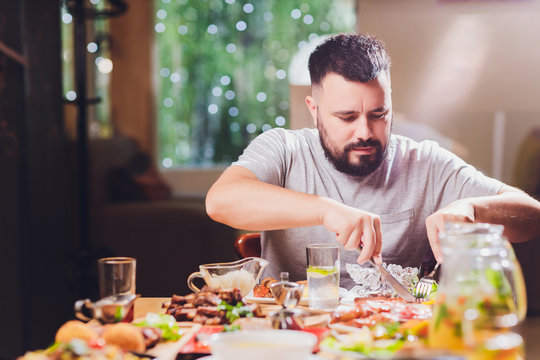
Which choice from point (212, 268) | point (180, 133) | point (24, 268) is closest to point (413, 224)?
point (212, 268)

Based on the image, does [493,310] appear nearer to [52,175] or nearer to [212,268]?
[212,268]

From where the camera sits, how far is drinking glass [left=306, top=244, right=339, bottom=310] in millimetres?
1299

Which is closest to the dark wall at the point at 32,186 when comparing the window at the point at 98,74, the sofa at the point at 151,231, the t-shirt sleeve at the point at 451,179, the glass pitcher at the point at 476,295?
the sofa at the point at 151,231

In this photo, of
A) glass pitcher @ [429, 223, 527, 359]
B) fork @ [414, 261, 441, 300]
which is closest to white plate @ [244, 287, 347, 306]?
fork @ [414, 261, 441, 300]

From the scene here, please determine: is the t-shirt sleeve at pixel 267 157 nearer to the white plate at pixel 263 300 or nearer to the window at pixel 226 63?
the white plate at pixel 263 300

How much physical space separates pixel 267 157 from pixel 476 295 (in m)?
1.08

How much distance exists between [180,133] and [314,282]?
3193 mm

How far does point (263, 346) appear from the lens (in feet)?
2.67

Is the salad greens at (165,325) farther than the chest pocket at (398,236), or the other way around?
the chest pocket at (398,236)

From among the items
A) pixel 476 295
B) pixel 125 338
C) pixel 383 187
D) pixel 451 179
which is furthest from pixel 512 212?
pixel 125 338

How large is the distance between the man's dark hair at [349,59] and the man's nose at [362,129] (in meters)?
0.12

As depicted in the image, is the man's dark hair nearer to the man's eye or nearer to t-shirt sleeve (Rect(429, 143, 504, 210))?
the man's eye

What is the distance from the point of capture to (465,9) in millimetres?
3344

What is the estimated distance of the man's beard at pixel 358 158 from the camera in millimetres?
1826
